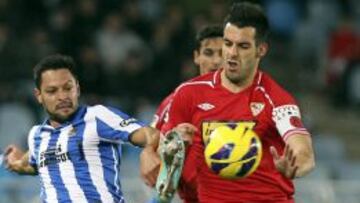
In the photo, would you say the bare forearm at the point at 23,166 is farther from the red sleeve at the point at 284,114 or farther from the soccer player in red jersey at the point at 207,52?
the red sleeve at the point at 284,114

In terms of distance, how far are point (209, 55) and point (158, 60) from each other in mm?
6029

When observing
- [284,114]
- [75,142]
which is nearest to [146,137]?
[75,142]

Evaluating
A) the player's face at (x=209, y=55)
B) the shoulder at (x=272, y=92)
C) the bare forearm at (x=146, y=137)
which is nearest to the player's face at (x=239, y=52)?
the shoulder at (x=272, y=92)

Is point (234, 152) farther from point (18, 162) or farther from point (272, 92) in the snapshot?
point (18, 162)

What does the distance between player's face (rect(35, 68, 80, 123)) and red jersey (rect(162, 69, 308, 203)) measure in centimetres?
71

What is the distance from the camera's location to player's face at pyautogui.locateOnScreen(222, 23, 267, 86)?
24.0 ft

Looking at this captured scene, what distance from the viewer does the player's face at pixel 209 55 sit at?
29.3 ft

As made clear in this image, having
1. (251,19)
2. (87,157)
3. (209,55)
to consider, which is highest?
(251,19)

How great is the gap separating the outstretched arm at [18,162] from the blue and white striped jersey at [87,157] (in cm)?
37

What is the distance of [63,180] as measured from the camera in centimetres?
785

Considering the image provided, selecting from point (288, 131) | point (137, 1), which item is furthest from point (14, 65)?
point (288, 131)

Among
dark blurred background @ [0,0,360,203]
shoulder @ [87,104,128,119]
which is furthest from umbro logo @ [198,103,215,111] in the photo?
dark blurred background @ [0,0,360,203]

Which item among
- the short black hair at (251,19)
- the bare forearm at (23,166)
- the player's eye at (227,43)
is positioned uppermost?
the short black hair at (251,19)

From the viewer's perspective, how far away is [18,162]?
8406 mm
